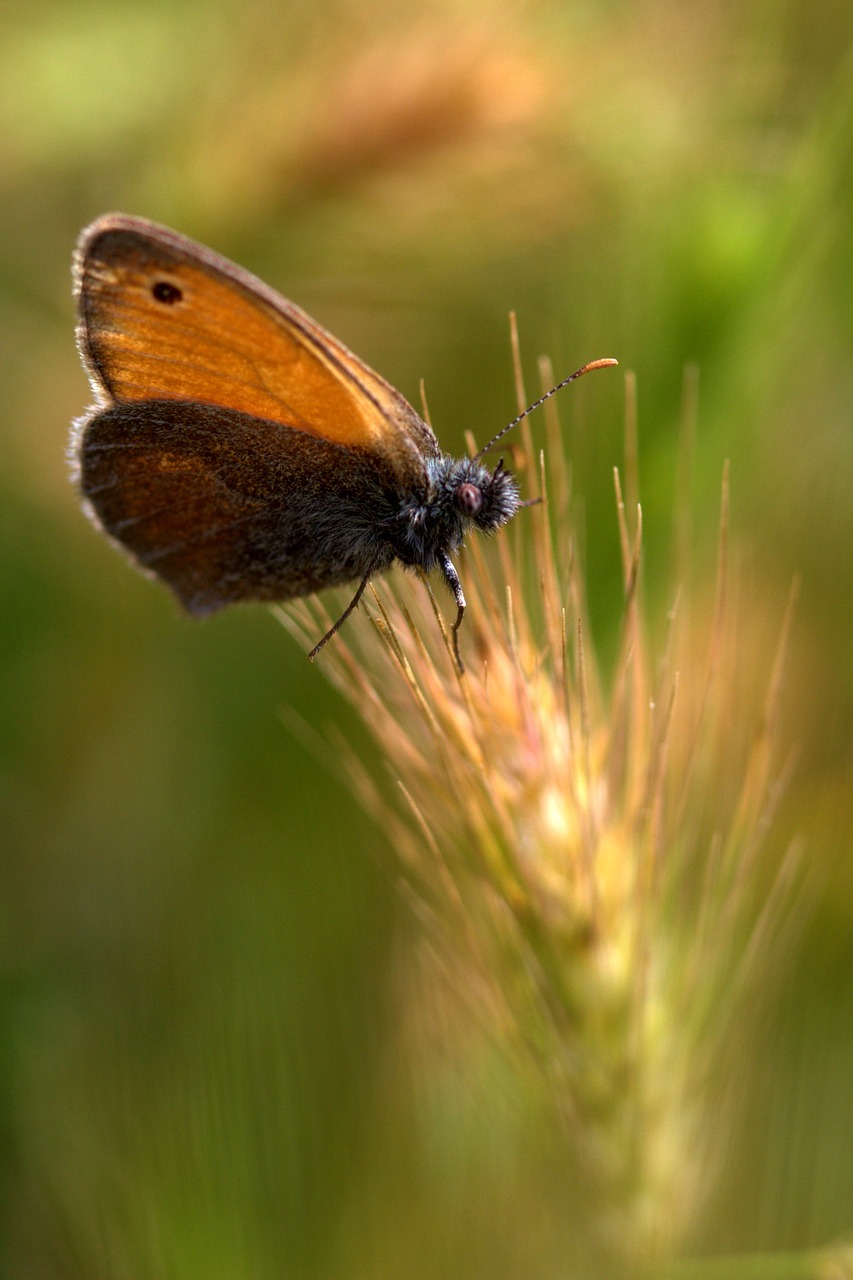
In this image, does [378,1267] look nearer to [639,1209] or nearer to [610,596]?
[639,1209]

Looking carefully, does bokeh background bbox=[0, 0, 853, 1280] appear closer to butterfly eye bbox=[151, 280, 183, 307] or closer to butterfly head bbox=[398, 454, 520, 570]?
butterfly head bbox=[398, 454, 520, 570]

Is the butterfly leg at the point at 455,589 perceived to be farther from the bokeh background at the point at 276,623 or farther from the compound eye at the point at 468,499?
the bokeh background at the point at 276,623

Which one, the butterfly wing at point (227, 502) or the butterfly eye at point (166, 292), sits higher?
the butterfly eye at point (166, 292)

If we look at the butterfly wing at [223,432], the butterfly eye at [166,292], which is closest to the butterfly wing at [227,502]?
the butterfly wing at [223,432]

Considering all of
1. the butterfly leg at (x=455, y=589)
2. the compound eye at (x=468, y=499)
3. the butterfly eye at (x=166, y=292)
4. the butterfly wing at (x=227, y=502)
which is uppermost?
the butterfly eye at (x=166, y=292)

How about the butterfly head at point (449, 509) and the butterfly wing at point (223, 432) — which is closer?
the butterfly wing at point (223, 432)

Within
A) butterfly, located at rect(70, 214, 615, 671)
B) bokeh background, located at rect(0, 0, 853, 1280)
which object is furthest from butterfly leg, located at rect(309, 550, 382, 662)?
bokeh background, located at rect(0, 0, 853, 1280)
